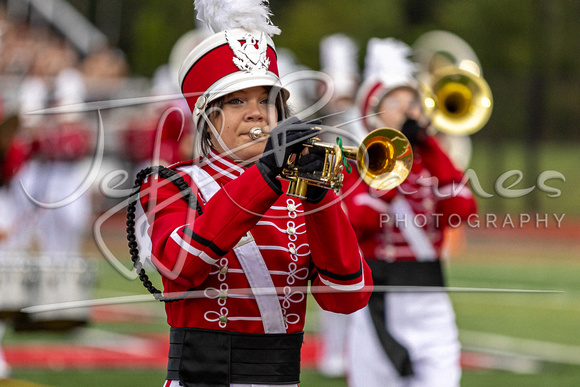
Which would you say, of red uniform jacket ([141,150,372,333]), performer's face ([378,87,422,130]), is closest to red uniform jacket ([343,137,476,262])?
performer's face ([378,87,422,130])

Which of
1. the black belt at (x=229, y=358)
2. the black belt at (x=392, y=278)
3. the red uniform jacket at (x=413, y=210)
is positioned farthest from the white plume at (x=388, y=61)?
the black belt at (x=229, y=358)

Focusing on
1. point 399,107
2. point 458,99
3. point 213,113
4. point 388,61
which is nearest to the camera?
point 213,113

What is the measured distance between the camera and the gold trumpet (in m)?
2.60

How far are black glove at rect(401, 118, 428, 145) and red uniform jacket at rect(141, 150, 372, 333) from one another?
8.87 ft

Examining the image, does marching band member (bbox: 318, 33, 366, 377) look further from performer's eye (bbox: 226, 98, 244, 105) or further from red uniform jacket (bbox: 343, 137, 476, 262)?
performer's eye (bbox: 226, 98, 244, 105)

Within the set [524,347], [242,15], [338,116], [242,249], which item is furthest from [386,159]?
[524,347]

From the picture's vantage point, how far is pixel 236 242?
269 cm

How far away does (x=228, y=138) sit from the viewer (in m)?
2.90

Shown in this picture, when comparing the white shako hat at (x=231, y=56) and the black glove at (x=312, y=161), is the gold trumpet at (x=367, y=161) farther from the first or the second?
the white shako hat at (x=231, y=56)

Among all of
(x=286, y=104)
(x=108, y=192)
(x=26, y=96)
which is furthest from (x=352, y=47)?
(x=286, y=104)

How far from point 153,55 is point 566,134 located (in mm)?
11613

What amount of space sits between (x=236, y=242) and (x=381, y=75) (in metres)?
3.42

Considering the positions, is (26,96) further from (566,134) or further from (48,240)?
(566,134)

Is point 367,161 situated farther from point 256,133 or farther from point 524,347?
point 524,347
